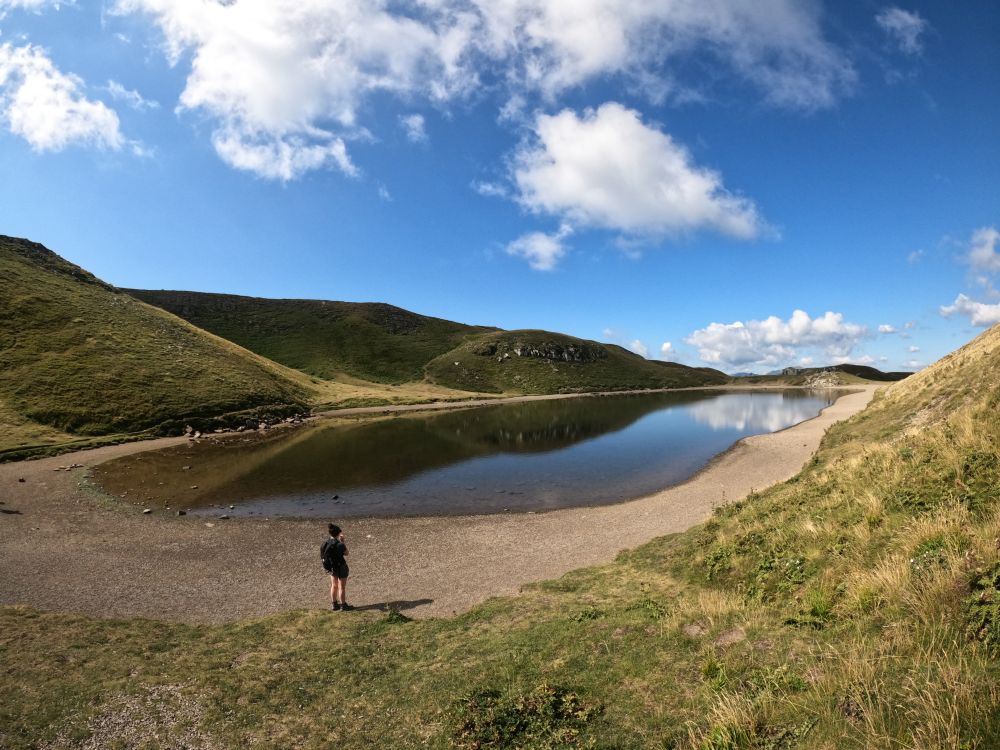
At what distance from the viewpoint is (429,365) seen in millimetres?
183375

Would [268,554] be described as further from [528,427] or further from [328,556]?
[528,427]

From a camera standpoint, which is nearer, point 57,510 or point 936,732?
point 936,732

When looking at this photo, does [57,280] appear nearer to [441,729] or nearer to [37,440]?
[37,440]

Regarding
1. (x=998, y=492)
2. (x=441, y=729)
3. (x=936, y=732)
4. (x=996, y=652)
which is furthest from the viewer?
(x=998, y=492)

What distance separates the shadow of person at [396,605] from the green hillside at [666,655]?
217 centimetres

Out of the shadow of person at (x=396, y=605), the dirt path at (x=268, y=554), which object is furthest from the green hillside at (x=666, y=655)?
the dirt path at (x=268, y=554)

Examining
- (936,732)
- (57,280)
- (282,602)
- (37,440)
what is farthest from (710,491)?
(57,280)

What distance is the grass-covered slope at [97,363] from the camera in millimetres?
57250

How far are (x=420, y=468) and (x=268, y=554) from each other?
22.1m

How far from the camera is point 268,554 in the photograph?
2205 cm

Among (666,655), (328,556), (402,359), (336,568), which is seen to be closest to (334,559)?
(328,556)

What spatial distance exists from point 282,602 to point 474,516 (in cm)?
1357

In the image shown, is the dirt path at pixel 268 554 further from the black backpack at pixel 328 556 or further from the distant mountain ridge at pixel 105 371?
the distant mountain ridge at pixel 105 371

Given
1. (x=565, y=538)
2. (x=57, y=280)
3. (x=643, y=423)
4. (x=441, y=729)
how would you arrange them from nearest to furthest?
(x=441, y=729) < (x=565, y=538) < (x=643, y=423) < (x=57, y=280)
